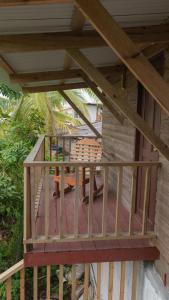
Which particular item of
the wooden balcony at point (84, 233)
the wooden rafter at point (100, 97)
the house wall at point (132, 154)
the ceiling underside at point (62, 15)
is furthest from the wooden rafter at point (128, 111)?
the wooden rafter at point (100, 97)

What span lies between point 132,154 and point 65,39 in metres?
2.36

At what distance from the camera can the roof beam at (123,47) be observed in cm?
159

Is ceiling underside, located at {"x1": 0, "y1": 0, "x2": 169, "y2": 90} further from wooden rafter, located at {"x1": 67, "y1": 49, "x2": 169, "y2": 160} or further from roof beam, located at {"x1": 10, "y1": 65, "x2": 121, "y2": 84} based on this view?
roof beam, located at {"x1": 10, "y1": 65, "x2": 121, "y2": 84}

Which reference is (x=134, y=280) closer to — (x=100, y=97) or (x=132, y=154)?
(x=132, y=154)

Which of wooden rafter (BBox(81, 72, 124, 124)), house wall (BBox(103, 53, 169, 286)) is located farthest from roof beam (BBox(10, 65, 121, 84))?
house wall (BBox(103, 53, 169, 286))

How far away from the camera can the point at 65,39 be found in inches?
106

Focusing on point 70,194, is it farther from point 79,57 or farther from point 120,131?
point 79,57

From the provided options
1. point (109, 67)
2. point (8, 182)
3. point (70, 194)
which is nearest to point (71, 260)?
point (70, 194)

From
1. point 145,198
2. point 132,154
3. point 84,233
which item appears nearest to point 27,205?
point 84,233

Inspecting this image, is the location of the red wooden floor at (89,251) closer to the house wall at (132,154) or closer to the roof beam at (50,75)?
the house wall at (132,154)

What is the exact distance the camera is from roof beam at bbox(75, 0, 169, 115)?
→ 1.59 meters

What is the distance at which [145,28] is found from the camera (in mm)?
2729

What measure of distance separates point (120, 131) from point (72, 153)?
262cm

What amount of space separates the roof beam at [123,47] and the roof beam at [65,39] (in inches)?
40.2
